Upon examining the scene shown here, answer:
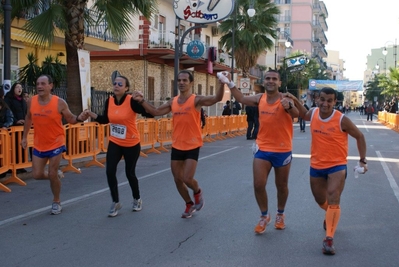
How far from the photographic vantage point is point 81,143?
13203mm

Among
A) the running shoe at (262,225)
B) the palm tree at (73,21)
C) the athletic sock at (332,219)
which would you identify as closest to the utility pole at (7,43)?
the palm tree at (73,21)

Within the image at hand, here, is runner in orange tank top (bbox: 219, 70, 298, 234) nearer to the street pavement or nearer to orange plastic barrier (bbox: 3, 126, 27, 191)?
the street pavement

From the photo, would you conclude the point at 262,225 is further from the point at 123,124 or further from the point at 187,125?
the point at 123,124

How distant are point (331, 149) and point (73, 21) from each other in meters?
10.2

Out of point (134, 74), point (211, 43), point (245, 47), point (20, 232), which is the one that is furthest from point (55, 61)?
point (211, 43)

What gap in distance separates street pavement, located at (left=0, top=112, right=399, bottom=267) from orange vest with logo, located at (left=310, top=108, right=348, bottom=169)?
0.90 meters

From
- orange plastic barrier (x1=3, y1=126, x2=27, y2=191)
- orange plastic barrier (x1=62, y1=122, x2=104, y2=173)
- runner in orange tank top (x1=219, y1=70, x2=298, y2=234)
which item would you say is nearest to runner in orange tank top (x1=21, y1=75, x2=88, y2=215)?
runner in orange tank top (x1=219, y1=70, x2=298, y2=234)

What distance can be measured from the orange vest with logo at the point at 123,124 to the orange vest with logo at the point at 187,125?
0.66m

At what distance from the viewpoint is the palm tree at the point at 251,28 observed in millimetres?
37000

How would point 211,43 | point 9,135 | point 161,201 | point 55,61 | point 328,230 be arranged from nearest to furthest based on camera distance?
point 328,230 < point 161,201 < point 9,135 < point 55,61 < point 211,43

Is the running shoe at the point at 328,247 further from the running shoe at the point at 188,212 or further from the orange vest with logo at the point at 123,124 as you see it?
the orange vest with logo at the point at 123,124

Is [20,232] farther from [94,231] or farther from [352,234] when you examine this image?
[352,234]

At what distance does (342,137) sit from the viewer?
5.91m

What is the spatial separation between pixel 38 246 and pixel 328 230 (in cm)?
304
